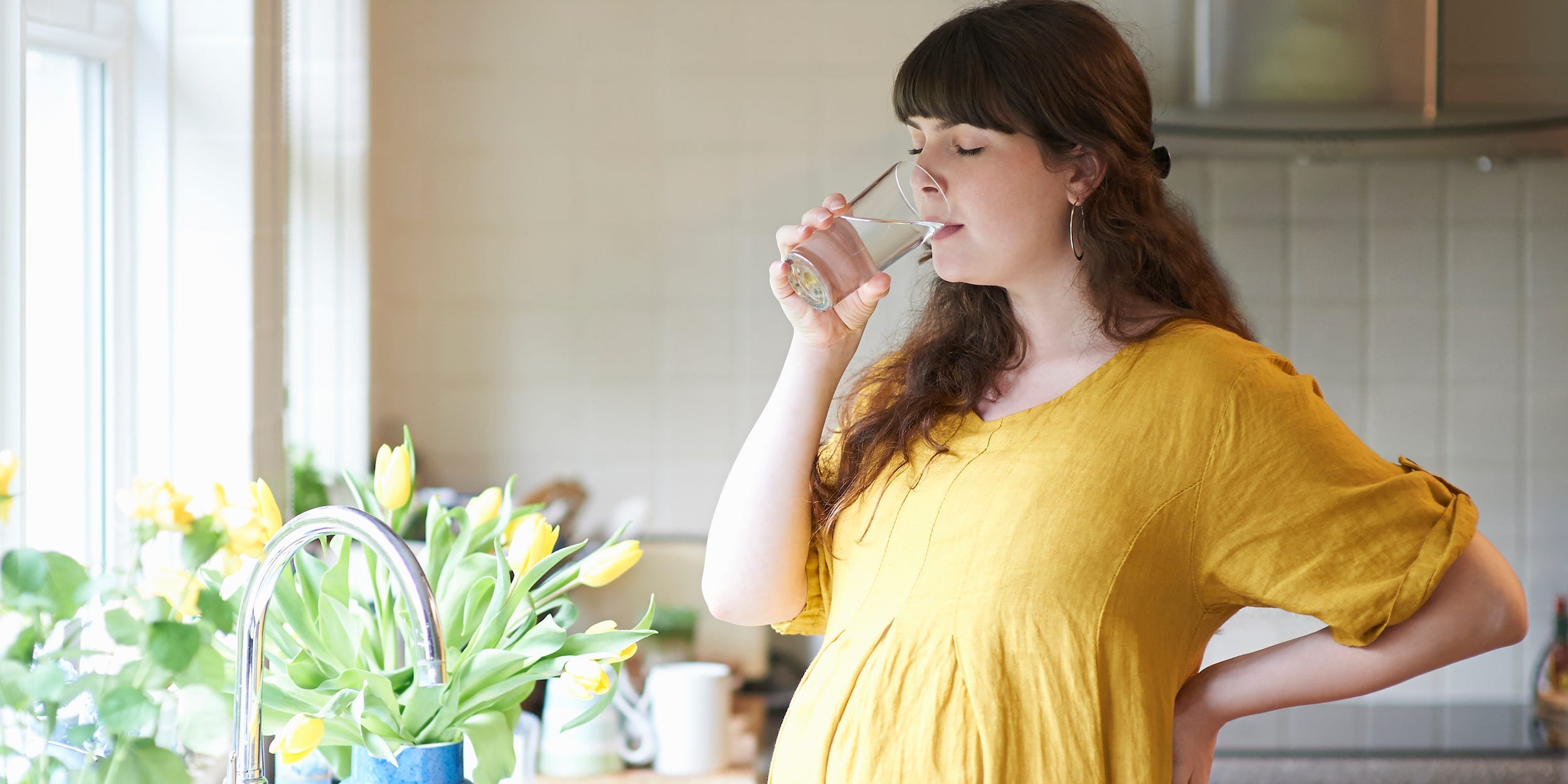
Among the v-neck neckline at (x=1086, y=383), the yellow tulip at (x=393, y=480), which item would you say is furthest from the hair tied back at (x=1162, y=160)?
the yellow tulip at (x=393, y=480)

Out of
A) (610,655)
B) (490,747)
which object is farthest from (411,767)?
(610,655)

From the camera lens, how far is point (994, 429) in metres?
0.92

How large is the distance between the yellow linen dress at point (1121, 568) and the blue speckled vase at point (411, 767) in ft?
0.82

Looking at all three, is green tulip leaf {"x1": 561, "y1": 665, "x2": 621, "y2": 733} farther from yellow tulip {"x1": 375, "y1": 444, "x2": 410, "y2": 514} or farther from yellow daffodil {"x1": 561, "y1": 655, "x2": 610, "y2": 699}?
yellow tulip {"x1": 375, "y1": 444, "x2": 410, "y2": 514}

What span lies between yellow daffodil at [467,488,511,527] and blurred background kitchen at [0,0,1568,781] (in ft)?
2.75

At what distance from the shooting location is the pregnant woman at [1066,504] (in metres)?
0.82

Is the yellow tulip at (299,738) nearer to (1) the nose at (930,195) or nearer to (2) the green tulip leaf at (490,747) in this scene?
(2) the green tulip leaf at (490,747)

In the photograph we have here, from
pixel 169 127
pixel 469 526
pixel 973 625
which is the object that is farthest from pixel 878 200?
pixel 169 127

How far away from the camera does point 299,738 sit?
794mm

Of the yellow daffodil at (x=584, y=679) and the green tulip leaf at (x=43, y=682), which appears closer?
the green tulip leaf at (x=43, y=682)

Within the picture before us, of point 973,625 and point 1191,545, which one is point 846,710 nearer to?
point 973,625

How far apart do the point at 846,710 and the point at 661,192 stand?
1.47 metres

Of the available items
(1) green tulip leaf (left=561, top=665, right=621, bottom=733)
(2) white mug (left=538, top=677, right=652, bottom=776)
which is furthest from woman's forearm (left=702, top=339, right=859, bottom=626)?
(2) white mug (left=538, top=677, right=652, bottom=776)

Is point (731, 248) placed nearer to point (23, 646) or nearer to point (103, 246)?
point (103, 246)
